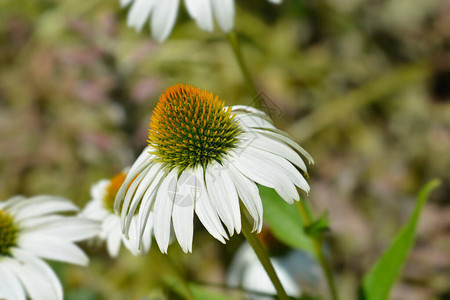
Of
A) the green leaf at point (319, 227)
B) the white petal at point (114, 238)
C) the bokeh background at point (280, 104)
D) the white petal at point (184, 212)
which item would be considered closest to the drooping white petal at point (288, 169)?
the white petal at point (184, 212)

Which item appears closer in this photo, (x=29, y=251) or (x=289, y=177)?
(x=289, y=177)

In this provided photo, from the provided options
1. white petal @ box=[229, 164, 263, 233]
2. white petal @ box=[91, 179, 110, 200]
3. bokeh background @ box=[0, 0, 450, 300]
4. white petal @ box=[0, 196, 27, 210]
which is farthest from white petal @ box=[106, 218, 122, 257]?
bokeh background @ box=[0, 0, 450, 300]

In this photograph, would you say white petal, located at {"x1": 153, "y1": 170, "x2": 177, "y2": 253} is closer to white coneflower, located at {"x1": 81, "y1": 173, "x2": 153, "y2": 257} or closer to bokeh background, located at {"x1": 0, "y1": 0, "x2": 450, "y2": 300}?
white coneflower, located at {"x1": 81, "y1": 173, "x2": 153, "y2": 257}

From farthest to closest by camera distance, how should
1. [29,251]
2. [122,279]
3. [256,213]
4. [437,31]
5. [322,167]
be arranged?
[437,31]
[322,167]
[122,279]
[29,251]
[256,213]

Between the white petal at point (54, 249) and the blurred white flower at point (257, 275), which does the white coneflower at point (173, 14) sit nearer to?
the white petal at point (54, 249)

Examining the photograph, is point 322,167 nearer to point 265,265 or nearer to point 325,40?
point 325,40

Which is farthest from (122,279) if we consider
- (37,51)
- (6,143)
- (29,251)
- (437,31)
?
(437,31)
